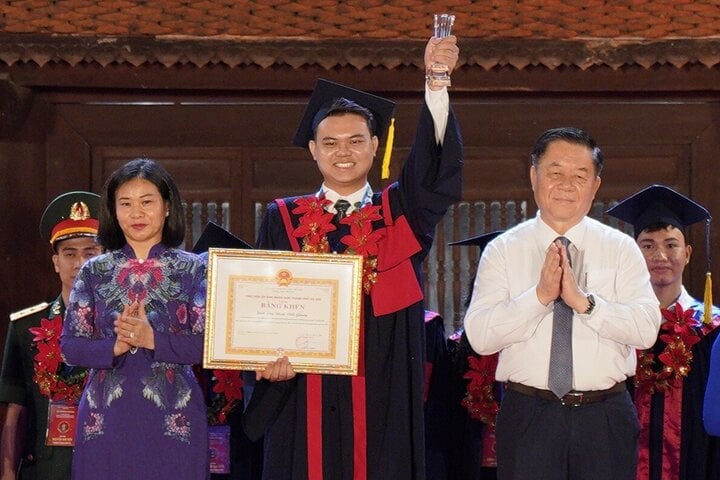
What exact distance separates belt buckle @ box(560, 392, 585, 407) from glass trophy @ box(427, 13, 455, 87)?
1129mm

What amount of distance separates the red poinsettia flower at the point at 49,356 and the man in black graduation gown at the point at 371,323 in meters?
1.00

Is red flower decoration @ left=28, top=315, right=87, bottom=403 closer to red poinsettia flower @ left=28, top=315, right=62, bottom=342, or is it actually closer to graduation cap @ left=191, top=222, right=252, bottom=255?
red poinsettia flower @ left=28, top=315, right=62, bottom=342

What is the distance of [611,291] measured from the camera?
4301 millimetres

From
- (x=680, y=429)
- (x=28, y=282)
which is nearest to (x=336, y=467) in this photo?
(x=680, y=429)

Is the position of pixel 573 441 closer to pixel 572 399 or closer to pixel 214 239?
pixel 572 399

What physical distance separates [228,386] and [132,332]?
1373 mm

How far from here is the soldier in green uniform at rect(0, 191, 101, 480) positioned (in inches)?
203

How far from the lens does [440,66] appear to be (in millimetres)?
4430

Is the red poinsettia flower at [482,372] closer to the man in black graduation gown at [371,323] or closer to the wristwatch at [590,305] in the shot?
the man in black graduation gown at [371,323]

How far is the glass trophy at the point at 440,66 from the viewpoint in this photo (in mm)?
4426

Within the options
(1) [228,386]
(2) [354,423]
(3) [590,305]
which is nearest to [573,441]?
(3) [590,305]

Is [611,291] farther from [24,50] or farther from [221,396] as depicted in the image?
[24,50]

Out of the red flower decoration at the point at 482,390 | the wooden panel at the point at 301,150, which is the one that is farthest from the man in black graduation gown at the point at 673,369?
the wooden panel at the point at 301,150

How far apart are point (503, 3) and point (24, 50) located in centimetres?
229
